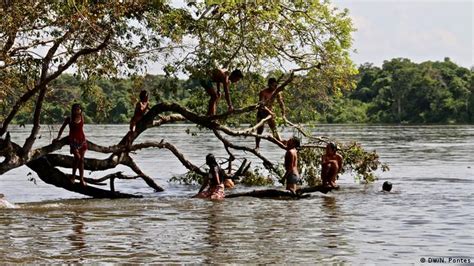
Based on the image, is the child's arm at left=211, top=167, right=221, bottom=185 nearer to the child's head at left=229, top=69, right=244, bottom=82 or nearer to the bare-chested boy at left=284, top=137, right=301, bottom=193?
the bare-chested boy at left=284, top=137, right=301, bottom=193

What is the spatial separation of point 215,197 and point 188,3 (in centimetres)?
434

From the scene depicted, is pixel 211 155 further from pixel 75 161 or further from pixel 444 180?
pixel 444 180

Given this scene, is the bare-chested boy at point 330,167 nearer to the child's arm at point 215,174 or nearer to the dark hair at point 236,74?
the child's arm at point 215,174

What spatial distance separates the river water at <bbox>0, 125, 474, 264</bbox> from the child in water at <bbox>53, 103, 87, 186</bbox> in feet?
3.20

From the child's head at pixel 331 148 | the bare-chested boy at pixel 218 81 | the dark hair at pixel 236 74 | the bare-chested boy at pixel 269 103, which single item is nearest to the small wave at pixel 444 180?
the bare-chested boy at pixel 269 103

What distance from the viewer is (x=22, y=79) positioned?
1820 cm

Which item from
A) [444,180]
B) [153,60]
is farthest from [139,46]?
[444,180]

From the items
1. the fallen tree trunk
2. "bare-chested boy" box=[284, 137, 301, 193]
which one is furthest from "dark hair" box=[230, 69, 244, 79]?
the fallen tree trunk

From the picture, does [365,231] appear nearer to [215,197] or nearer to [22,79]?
[215,197]

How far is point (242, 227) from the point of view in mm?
15672

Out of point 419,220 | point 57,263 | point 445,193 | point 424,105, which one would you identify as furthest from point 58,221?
point 424,105

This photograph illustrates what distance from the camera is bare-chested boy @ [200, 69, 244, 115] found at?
20250mm

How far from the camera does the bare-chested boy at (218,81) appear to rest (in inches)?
797

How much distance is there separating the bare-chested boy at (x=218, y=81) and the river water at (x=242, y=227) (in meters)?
2.26
